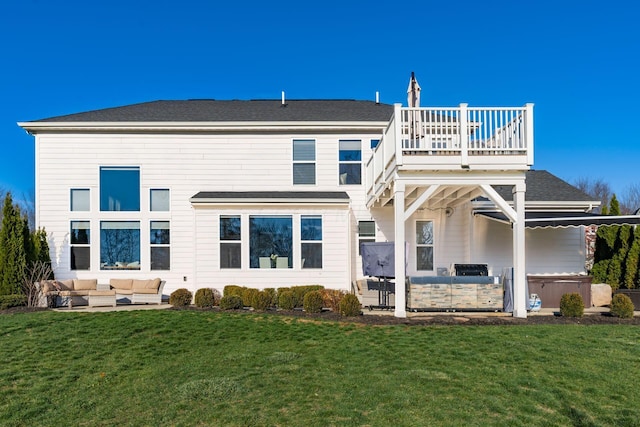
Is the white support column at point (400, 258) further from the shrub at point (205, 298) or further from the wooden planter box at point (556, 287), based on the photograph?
the shrub at point (205, 298)

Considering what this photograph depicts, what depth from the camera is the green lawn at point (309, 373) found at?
19.8ft

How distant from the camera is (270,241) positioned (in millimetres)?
15508

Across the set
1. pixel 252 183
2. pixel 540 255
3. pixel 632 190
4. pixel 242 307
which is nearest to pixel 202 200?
pixel 252 183

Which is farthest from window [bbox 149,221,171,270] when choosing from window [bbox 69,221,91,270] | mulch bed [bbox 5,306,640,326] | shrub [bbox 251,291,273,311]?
mulch bed [bbox 5,306,640,326]

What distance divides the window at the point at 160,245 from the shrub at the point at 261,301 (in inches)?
183

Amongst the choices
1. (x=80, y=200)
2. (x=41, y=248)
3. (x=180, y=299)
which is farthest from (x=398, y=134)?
(x=41, y=248)

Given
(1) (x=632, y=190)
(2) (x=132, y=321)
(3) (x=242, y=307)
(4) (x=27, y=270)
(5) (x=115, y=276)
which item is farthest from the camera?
(1) (x=632, y=190)

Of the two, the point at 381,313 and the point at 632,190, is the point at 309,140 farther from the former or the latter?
the point at 632,190

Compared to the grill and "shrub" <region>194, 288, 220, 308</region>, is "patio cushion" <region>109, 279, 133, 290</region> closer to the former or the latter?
"shrub" <region>194, 288, 220, 308</region>

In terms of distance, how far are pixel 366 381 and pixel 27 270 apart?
11900mm

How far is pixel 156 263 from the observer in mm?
16406

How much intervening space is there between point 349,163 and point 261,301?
609cm

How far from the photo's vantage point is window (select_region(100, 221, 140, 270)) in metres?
16.4

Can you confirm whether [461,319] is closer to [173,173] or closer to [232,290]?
[232,290]
